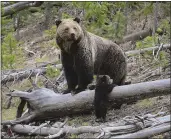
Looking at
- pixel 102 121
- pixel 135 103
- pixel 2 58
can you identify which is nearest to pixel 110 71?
pixel 135 103

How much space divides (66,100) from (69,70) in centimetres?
61

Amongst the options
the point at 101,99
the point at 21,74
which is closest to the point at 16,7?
the point at 21,74

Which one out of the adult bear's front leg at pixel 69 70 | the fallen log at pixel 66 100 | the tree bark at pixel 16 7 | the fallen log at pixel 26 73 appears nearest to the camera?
the fallen log at pixel 66 100

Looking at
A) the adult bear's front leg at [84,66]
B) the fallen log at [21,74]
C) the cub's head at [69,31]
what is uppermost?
the cub's head at [69,31]

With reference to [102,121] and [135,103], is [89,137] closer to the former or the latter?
[102,121]

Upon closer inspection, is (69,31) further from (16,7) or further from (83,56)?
(16,7)

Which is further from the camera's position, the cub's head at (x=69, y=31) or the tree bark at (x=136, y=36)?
the tree bark at (x=136, y=36)

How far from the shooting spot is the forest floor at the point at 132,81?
21.2 feet

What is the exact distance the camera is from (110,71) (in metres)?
7.21

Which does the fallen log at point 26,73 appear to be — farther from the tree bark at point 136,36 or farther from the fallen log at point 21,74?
the tree bark at point 136,36

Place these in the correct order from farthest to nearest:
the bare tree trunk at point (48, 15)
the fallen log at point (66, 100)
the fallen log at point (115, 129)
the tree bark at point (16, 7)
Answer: the bare tree trunk at point (48, 15) < the tree bark at point (16, 7) < the fallen log at point (66, 100) < the fallen log at point (115, 129)

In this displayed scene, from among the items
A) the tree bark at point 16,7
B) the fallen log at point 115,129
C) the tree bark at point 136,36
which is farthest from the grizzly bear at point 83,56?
the tree bark at point 16,7

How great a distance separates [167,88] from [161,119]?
71 cm

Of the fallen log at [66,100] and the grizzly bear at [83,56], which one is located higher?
the grizzly bear at [83,56]
